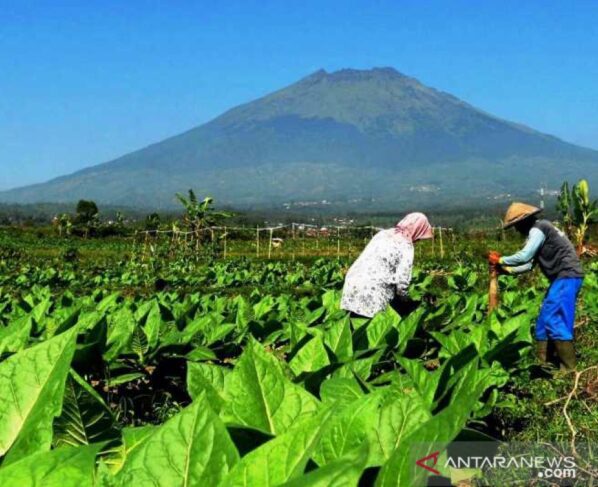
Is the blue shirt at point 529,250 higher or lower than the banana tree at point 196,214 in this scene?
higher

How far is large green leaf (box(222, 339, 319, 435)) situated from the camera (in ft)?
5.46

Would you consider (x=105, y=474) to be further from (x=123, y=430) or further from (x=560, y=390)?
(x=560, y=390)

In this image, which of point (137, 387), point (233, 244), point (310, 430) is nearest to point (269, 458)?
point (310, 430)

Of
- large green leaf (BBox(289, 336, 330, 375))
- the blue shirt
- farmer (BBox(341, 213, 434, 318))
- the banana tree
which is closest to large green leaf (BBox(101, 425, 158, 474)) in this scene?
large green leaf (BBox(289, 336, 330, 375))

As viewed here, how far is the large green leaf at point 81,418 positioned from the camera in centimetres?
171

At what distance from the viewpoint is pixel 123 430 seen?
1774 mm

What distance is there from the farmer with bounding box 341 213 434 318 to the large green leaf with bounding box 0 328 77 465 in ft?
17.2

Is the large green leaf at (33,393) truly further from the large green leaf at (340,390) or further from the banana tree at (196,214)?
the banana tree at (196,214)

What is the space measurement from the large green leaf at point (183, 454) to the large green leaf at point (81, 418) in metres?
0.53

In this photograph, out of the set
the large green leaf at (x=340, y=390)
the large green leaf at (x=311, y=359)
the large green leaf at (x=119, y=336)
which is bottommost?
the large green leaf at (x=119, y=336)

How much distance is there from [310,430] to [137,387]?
4.48 metres

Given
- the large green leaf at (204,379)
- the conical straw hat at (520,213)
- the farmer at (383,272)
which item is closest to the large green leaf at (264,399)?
the large green leaf at (204,379)

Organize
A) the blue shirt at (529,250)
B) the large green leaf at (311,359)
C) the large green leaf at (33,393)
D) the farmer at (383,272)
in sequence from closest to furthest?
1. the large green leaf at (33,393)
2. the large green leaf at (311,359)
3. the farmer at (383,272)
4. the blue shirt at (529,250)

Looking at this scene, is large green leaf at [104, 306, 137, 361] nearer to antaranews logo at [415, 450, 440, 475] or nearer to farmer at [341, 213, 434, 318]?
farmer at [341, 213, 434, 318]
